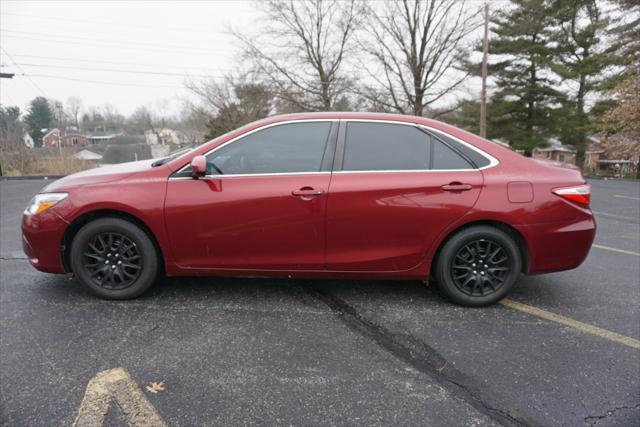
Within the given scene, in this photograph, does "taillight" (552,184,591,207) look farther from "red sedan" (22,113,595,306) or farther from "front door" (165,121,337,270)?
"front door" (165,121,337,270)

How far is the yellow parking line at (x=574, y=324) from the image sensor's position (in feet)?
8.34

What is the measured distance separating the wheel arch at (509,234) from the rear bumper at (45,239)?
9.82ft

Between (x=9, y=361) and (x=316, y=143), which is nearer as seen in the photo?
(x=9, y=361)

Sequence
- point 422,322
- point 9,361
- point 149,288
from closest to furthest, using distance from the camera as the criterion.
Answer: point 9,361 < point 422,322 < point 149,288

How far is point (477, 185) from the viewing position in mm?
2812

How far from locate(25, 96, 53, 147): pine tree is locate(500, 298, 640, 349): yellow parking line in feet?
229

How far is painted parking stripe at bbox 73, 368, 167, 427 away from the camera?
174 cm

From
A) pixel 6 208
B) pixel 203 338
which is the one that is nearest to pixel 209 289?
pixel 203 338

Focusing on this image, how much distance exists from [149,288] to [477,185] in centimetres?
285

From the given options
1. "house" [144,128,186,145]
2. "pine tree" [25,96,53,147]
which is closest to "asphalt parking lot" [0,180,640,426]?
"pine tree" [25,96,53,147]

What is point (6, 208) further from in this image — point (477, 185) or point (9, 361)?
point (477, 185)

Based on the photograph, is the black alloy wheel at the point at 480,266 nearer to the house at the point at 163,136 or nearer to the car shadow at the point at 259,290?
the car shadow at the point at 259,290

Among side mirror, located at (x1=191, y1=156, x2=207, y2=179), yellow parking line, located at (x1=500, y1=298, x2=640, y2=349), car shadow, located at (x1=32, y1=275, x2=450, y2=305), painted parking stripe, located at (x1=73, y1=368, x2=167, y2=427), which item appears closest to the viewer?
painted parking stripe, located at (x1=73, y1=368, x2=167, y2=427)

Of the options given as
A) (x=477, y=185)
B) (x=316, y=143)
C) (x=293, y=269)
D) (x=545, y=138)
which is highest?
(x=545, y=138)
